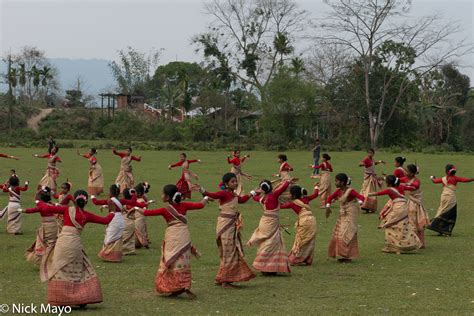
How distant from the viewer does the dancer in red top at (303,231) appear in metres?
14.6

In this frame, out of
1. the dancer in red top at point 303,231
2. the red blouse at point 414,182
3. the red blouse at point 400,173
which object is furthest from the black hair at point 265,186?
the red blouse at point 400,173

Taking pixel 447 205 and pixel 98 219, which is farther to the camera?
pixel 447 205

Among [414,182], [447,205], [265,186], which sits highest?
[265,186]

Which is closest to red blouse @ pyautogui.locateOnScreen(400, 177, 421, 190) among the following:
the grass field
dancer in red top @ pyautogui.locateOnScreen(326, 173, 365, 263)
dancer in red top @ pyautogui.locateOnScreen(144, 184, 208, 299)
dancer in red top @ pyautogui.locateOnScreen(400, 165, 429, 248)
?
dancer in red top @ pyautogui.locateOnScreen(400, 165, 429, 248)

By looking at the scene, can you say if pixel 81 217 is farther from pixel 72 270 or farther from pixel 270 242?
pixel 270 242

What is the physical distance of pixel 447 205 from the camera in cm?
1909

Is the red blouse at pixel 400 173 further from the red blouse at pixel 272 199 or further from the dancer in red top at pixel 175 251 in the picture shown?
the dancer in red top at pixel 175 251

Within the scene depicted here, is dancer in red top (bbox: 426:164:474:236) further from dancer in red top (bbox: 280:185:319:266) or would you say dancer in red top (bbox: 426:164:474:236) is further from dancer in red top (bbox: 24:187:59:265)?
dancer in red top (bbox: 24:187:59:265)

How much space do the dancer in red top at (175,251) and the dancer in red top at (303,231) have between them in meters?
3.43

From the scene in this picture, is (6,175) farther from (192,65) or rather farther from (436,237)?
(192,65)

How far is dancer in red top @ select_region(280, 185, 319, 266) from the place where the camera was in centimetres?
1462

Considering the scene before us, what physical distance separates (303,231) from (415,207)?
4488 mm

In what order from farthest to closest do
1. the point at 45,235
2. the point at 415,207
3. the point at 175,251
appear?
the point at 415,207
the point at 45,235
the point at 175,251

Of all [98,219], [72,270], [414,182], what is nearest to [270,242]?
[98,219]
